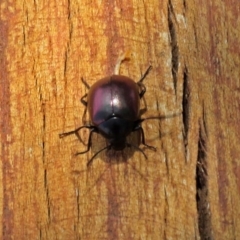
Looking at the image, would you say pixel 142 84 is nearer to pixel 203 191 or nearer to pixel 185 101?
pixel 185 101

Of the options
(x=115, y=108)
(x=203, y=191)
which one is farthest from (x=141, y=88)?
(x=203, y=191)

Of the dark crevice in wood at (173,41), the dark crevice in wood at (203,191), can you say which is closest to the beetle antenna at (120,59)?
the dark crevice in wood at (173,41)

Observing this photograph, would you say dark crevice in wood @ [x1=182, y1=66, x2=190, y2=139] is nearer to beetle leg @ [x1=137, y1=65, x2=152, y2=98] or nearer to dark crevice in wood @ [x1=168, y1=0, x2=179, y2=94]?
dark crevice in wood @ [x1=168, y1=0, x2=179, y2=94]

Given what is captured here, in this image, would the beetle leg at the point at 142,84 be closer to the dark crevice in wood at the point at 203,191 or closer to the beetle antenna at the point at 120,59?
the beetle antenna at the point at 120,59

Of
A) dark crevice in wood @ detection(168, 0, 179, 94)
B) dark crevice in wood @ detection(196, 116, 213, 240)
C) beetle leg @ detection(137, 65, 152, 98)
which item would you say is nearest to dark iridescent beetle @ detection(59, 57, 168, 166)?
beetle leg @ detection(137, 65, 152, 98)

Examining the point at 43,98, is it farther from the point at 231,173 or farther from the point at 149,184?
the point at 231,173

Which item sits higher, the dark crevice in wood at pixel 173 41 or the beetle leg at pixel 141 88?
the dark crevice in wood at pixel 173 41
